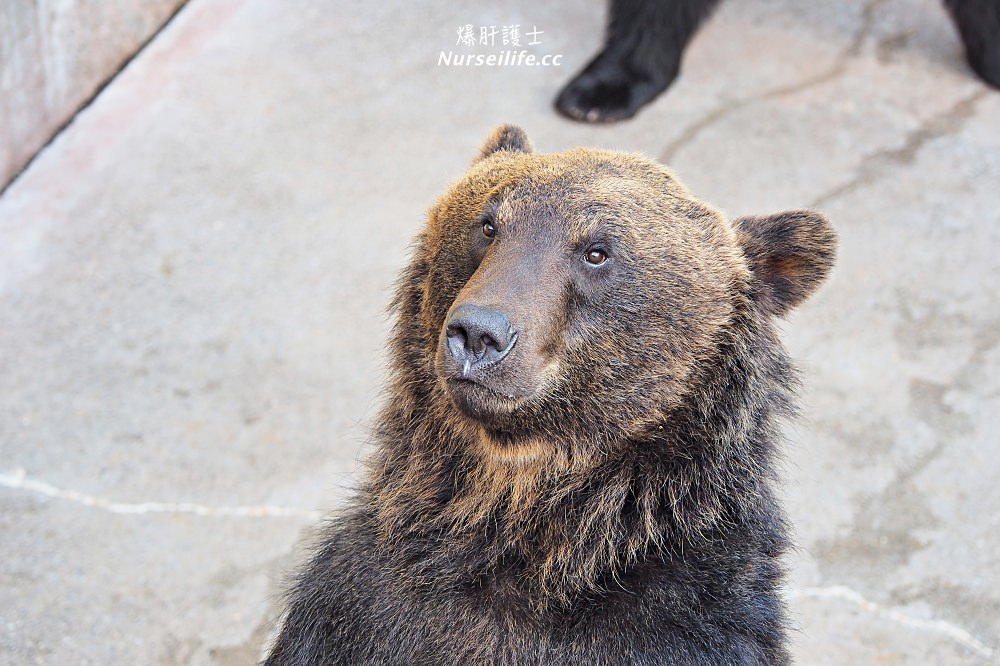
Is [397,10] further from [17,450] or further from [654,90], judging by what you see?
[17,450]

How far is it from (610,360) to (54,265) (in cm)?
330

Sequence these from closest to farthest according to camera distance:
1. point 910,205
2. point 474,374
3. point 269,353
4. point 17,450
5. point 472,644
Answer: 1. point 474,374
2. point 472,644
3. point 17,450
4. point 269,353
5. point 910,205

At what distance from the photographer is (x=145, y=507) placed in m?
4.05

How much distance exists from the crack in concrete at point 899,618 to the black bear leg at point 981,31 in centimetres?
347

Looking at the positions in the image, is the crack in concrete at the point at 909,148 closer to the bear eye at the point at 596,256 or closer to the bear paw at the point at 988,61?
the bear paw at the point at 988,61

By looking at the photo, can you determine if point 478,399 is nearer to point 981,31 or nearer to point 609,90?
point 609,90

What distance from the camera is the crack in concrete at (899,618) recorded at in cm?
357

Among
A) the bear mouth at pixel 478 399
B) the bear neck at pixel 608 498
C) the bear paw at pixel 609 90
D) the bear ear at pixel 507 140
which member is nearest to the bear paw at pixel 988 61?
the bear paw at pixel 609 90

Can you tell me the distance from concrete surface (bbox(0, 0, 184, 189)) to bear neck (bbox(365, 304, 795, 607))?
141 inches

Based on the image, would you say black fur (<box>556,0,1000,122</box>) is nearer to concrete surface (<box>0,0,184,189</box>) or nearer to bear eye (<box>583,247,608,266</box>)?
concrete surface (<box>0,0,184,189</box>)

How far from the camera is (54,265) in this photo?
4961 millimetres

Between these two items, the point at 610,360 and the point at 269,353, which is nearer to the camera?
the point at 610,360

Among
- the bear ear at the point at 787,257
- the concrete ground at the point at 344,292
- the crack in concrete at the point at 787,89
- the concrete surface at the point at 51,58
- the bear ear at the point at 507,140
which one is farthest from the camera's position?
the crack in concrete at the point at 787,89

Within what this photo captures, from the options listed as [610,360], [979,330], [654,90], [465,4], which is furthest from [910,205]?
[610,360]
